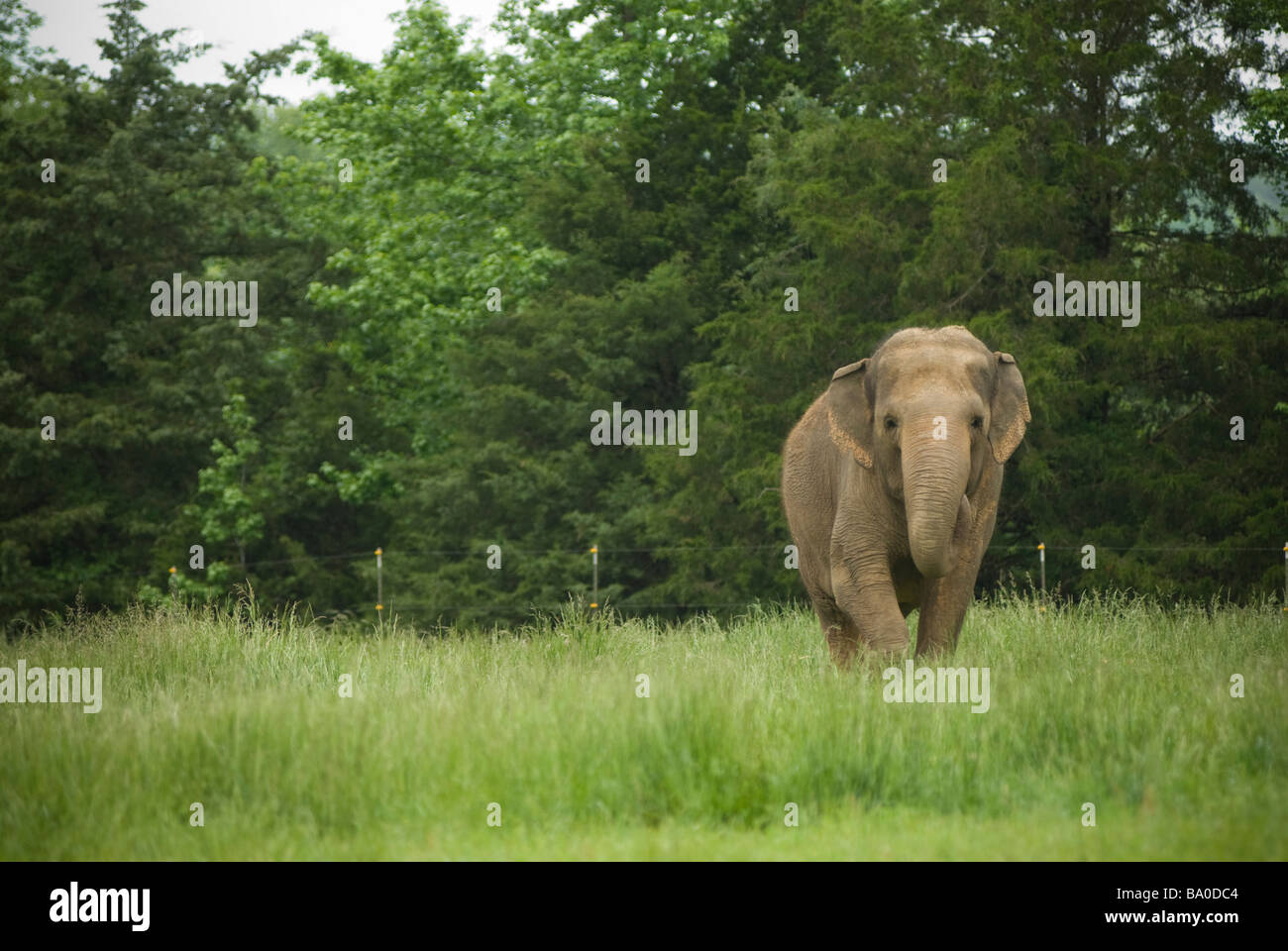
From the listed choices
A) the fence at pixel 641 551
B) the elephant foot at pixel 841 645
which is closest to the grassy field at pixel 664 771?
the elephant foot at pixel 841 645

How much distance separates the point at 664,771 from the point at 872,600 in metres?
3.39

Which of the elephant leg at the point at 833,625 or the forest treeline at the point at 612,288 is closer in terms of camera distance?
the elephant leg at the point at 833,625

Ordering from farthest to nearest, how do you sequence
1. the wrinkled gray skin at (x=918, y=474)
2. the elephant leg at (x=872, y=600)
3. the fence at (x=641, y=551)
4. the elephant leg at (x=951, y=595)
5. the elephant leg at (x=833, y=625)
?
the fence at (x=641, y=551), the elephant leg at (x=833, y=625), the elephant leg at (x=951, y=595), the elephant leg at (x=872, y=600), the wrinkled gray skin at (x=918, y=474)

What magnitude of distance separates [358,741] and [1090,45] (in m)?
20.4

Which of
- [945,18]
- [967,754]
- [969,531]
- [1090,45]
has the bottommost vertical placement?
[967,754]

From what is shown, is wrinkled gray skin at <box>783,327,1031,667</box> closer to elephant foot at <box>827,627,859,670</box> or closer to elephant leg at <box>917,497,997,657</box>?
elephant leg at <box>917,497,997,657</box>

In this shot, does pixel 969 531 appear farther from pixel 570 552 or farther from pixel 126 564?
pixel 126 564

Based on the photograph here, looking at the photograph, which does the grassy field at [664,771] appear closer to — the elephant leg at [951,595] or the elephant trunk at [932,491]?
the elephant trunk at [932,491]

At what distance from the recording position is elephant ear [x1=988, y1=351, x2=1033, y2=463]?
10.5 m

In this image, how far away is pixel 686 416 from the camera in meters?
29.5

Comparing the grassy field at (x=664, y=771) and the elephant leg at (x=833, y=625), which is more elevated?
the elephant leg at (x=833, y=625)

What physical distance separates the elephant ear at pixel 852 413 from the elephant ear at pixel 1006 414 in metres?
0.81

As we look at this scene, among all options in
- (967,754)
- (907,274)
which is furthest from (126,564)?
(967,754)

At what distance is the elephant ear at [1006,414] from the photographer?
10.5 metres
